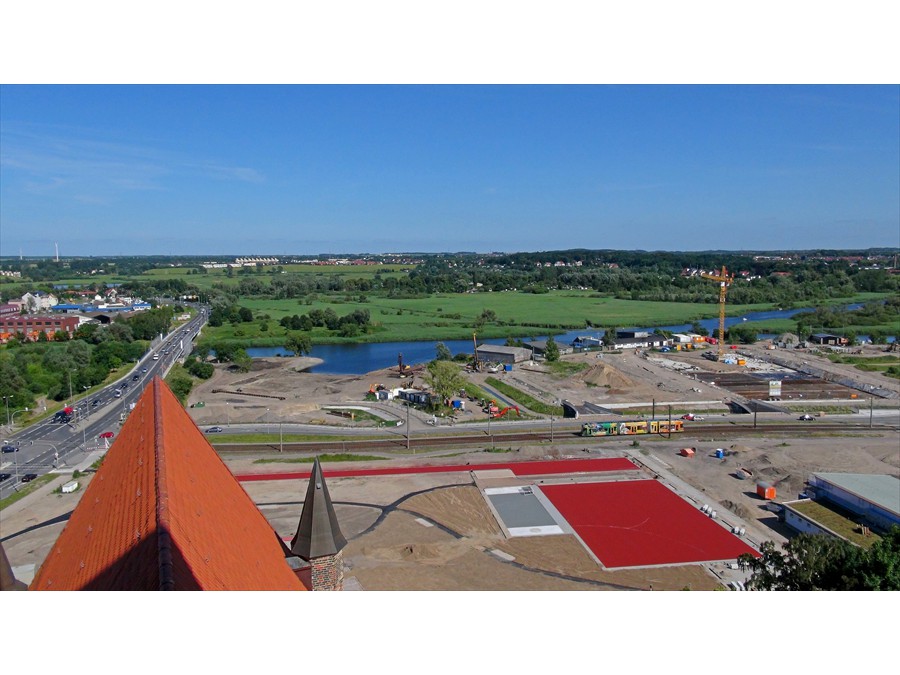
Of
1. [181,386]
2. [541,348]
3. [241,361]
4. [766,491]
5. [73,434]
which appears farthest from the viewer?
[541,348]

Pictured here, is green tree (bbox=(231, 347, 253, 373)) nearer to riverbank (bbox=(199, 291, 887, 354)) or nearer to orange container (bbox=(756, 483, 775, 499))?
riverbank (bbox=(199, 291, 887, 354))

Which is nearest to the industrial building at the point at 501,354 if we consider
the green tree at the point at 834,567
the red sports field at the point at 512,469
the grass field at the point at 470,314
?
the grass field at the point at 470,314

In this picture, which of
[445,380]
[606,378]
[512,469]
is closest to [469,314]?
[606,378]

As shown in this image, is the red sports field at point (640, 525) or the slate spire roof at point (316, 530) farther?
the red sports field at point (640, 525)

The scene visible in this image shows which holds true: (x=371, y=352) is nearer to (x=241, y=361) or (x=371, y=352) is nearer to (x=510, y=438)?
(x=241, y=361)

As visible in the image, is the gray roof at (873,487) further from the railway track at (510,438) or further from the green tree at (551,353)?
the green tree at (551,353)

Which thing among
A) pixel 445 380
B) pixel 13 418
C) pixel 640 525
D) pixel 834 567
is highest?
pixel 834 567

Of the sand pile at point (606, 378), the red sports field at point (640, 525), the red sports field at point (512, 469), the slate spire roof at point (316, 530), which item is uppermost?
the slate spire roof at point (316, 530)
